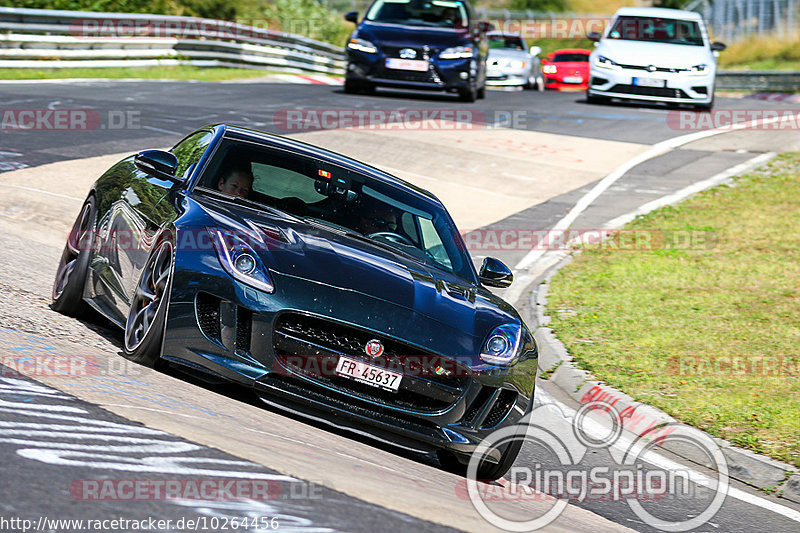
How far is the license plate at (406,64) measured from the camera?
2028cm

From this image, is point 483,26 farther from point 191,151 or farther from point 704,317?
point 191,151

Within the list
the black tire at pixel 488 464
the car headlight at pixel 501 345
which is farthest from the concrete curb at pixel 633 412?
the car headlight at pixel 501 345

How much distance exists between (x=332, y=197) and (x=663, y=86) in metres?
16.2

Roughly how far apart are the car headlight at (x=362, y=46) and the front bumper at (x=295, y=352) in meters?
15.8

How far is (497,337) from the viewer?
5.45 metres

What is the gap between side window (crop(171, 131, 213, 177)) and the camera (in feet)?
21.1

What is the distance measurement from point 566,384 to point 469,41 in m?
14.0

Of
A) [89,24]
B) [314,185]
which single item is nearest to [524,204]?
[314,185]

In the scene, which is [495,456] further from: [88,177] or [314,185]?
[88,177]

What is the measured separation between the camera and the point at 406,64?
20297 mm

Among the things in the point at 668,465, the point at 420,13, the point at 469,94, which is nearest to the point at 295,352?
the point at 668,465

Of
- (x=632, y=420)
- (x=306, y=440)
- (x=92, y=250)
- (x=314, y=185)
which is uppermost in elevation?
(x=314, y=185)

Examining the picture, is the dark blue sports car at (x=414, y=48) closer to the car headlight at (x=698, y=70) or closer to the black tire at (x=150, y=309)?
the car headlight at (x=698, y=70)

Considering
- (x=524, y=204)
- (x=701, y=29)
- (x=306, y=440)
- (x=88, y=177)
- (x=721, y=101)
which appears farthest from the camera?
(x=721, y=101)
